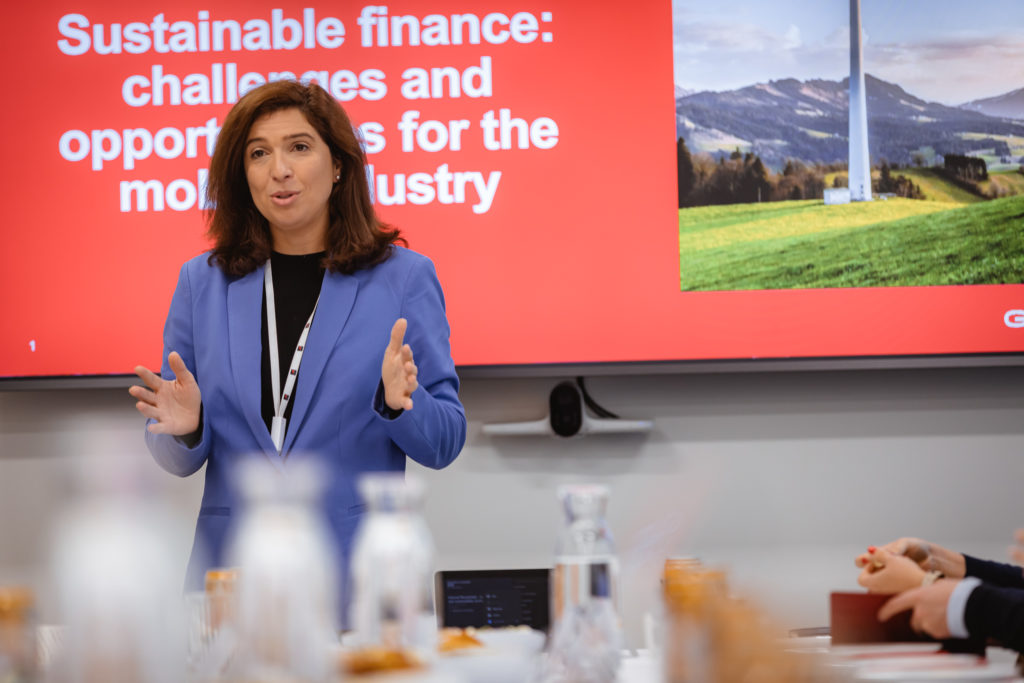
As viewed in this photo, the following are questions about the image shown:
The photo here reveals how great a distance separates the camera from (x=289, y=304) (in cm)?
200

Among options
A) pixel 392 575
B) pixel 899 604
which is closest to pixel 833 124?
pixel 899 604

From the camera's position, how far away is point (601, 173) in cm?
297

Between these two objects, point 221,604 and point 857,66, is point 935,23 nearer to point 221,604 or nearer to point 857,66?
point 857,66

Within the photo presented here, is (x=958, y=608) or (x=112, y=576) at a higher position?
(x=112, y=576)

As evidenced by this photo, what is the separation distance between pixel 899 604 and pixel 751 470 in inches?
69.3

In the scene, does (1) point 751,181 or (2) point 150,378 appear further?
(1) point 751,181

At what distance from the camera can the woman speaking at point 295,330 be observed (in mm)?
1836

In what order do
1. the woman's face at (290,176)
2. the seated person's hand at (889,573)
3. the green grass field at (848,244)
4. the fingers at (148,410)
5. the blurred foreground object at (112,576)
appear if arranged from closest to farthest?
1. the blurred foreground object at (112,576)
2. the seated person's hand at (889,573)
3. the fingers at (148,410)
4. the woman's face at (290,176)
5. the green grass field at (848,244)

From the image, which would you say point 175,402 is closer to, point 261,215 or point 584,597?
point 261,215

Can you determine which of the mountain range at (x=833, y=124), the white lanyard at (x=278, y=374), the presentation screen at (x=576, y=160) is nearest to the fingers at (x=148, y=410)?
the white lanyard at (x=278, y=374)

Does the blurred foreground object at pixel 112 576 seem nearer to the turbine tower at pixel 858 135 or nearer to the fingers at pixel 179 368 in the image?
the fingers at pixel 179 368

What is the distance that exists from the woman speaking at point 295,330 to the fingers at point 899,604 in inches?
31.0

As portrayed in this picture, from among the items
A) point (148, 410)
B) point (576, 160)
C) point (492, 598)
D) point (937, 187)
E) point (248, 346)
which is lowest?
point (492, 598)

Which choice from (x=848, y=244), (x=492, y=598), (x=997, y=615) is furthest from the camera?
(x=848, y=244)
